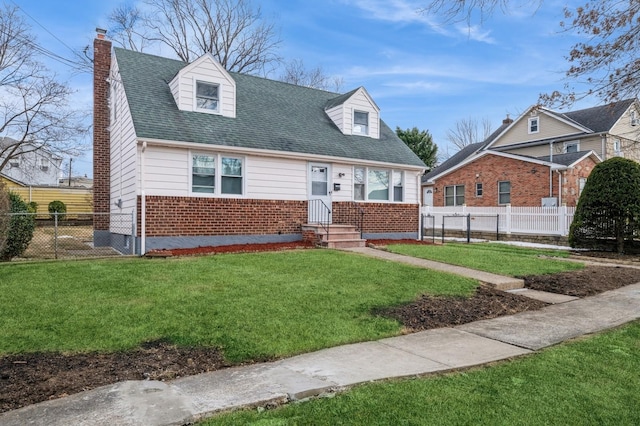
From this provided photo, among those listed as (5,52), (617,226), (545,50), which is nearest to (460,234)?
(617,226)

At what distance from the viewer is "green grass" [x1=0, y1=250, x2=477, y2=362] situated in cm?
465

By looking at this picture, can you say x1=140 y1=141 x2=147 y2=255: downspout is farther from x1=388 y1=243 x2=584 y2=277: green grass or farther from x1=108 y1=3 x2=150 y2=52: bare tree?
x1=108 y1=3 x2=150 y2=52: bare tree

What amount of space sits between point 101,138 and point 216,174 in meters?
5.70

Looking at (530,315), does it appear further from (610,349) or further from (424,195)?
(424,195)

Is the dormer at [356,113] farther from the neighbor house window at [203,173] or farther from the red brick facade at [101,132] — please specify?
the red brick facade at [101,132]

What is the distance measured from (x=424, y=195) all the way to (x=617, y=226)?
17763 mm

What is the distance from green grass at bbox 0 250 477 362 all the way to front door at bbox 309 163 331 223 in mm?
5106

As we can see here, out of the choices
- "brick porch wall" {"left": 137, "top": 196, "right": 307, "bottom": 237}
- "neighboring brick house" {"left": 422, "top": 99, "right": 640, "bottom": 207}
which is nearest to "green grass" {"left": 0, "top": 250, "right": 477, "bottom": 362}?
"brick porch wall" {"left": 137, "top": 196, "right": 307, "bottom": 237}

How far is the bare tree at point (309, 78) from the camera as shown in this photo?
111 ft

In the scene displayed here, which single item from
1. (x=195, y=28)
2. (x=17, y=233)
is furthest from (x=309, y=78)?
(x=17, y=233)

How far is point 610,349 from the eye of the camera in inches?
183

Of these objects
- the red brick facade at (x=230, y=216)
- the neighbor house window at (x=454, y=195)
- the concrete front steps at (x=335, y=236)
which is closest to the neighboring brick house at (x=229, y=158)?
the red brick facade at (x=230, y=216)

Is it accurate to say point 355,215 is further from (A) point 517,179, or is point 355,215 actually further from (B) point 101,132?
(A) point 517,179

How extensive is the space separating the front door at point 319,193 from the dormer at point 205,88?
10.6 ft
